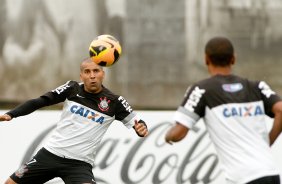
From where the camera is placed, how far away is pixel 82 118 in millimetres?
7840

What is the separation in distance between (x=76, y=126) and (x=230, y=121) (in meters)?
2.64

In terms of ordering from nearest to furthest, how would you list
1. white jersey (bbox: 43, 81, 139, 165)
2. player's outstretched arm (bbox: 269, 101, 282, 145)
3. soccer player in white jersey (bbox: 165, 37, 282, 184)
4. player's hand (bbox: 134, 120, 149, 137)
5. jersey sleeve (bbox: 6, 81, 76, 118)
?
soccer player in white jersey (bbox: 165, 37, 282, 184), player's outstretched arm (bbox: 269, 101, 282, 145), player's hand (bbox: 134, 120, 149, 137), jersey sleeve (bbox: 6, 81, 76, 118), white jersey (bbox: 43, 81, 139, 165)

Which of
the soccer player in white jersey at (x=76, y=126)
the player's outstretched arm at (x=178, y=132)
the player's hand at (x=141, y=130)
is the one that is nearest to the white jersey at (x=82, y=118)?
the soccer player in white jersey at (x=76, y=126)

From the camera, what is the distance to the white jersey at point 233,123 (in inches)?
215

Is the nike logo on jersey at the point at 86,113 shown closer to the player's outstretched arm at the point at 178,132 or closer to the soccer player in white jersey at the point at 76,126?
the soccer player in white jersey at the point at 76,126

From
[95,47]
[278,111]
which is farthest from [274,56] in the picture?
[278,111]

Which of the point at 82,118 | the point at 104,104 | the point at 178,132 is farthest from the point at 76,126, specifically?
the point at 178,132

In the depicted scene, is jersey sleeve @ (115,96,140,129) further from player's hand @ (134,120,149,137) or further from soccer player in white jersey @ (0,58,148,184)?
player's hand @ (134,120,149,137)

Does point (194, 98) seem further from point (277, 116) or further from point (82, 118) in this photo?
point (82, 118)

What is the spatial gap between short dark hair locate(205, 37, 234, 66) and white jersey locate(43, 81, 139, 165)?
8.15 ft

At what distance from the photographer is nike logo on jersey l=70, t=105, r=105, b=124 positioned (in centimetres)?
785

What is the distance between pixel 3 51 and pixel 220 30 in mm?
3537

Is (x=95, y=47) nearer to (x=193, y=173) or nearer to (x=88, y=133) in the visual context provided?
(x=88, y=133)

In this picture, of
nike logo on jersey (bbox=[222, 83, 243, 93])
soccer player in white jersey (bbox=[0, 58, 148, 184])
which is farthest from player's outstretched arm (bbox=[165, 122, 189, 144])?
soccer player in white jersey (bbox=[0, 58, 148, 184])
